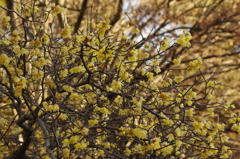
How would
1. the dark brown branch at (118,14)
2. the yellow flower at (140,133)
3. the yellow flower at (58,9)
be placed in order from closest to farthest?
the yellow flower at (140,133) → the yellow flower at (58,9) → the dark brown branch at (118,14)

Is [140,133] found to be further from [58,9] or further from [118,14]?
[118,14]

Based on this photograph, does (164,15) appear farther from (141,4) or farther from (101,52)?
(101,52)

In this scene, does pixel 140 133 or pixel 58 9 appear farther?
pixel 58 9

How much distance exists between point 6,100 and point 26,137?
579 mm

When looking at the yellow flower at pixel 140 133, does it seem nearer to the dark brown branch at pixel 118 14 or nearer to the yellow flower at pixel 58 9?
the yellow flower at pixel 58 9

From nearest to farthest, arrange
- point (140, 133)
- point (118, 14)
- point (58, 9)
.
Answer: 1. point (140, 133)
2. point (58, 9)
3. point (118, 14)

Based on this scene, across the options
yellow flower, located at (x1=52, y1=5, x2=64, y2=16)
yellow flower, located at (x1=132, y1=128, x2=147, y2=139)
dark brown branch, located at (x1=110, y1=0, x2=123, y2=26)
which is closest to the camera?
yellow flower, located at (x1=132, y1=128, x2=147, y2=139)

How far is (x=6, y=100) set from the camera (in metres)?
3.74

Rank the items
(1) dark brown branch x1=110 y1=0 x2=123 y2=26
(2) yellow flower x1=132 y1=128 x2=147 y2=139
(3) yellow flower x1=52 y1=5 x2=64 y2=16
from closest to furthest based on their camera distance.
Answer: (2) yellow flower x1=132 y1=128 x2=147 y2=139 → (3) yellow flower x1=52 y1=5 x2=64 y2=16 → (1) dark brown branch x1=110 y1=0 x2=123 y2=26

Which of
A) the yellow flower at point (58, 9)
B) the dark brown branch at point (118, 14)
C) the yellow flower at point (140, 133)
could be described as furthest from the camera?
the dark brown branch at point (118, 14)

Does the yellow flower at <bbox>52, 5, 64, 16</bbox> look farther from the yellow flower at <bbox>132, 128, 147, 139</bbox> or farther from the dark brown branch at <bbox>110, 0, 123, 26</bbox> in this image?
the dark brown branch at <bbox>110, 0, 123, 26</bbox>

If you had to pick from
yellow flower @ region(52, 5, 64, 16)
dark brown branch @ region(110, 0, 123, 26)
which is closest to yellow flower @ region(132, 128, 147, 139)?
yellow flower @ region(52, 5, 64, 16)

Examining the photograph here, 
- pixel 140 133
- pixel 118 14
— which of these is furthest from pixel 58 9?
pixel 118 14

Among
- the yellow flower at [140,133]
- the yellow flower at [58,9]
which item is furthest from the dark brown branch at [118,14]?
the yellow flower at [140,133]
